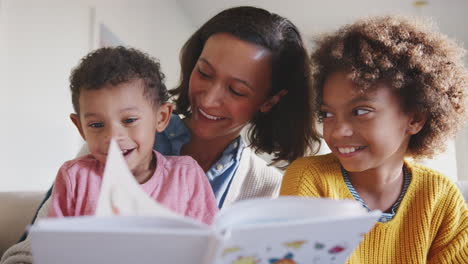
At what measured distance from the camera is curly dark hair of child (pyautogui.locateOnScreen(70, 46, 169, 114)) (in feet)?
3.43

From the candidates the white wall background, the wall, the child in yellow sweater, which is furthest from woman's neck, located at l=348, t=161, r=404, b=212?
the white wall background

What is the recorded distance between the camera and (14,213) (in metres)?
1.56

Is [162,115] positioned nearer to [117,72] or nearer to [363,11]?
[117,72]

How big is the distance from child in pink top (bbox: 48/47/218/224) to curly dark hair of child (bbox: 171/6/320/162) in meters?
0.41

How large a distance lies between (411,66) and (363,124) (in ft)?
0.66

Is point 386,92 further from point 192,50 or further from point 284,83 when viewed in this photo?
point 192,50

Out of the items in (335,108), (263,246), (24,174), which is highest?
(335,108)

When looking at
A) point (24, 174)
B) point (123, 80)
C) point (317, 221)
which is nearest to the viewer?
point (317, 221)

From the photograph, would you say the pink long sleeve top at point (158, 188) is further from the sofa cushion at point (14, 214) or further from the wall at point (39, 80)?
the wall at point (39, 80)

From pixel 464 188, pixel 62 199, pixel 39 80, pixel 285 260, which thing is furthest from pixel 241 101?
pixel 39 80

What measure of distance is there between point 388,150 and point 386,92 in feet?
0.49

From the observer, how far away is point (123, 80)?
1.06 m

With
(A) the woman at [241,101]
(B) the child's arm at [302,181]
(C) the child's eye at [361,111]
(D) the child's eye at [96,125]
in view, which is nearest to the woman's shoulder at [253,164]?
(A) the woman at [241,101]

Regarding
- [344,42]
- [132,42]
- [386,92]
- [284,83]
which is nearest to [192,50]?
[284,83]
